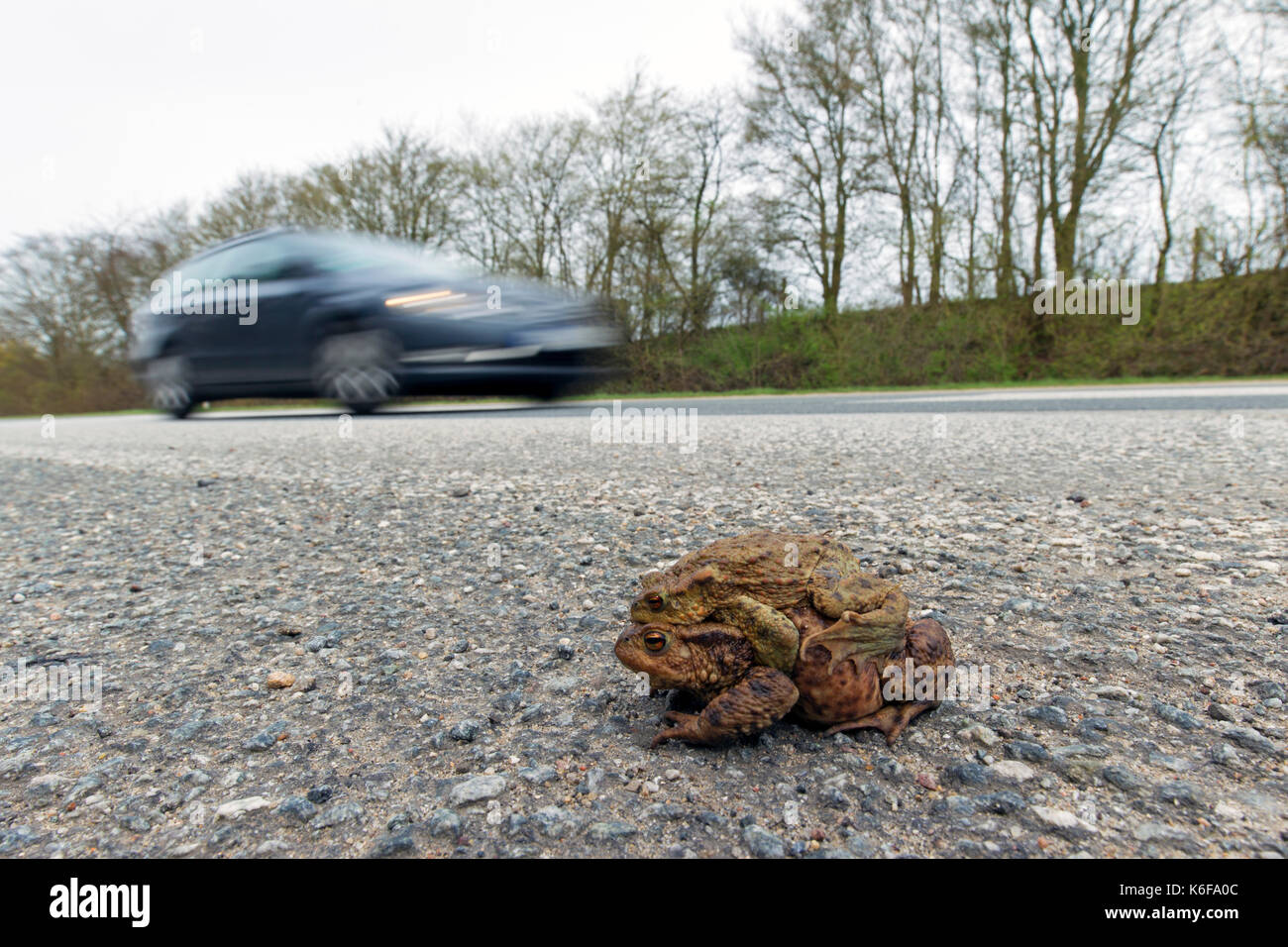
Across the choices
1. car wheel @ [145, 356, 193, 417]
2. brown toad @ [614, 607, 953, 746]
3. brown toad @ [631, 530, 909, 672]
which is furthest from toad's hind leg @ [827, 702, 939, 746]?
car wheel @ [145, 356, 193, 417]

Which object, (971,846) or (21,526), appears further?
(21,526)

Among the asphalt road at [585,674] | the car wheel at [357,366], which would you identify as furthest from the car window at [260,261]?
the asphalt road at [585,674]

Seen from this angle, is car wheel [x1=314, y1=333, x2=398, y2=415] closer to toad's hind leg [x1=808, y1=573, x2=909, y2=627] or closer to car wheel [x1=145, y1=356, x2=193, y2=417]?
car wheel [x1=145, y1=356, x2=193, y2=417]

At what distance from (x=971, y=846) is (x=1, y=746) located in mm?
1963

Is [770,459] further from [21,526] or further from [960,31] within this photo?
[960,31]

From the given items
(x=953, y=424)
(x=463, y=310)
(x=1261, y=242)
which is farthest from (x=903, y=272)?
(x=463, y=310)

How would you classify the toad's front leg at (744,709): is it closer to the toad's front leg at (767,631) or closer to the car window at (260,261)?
the toad's front leg at (767,631)

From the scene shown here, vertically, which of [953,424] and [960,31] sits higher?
[960,31]

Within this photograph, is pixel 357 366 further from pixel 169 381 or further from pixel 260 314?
pixel 169 381

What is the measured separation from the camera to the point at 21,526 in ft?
11.4

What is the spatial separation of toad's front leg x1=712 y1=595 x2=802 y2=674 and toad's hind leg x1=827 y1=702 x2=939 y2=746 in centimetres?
19

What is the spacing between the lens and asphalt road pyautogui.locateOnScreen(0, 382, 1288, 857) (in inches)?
47.1

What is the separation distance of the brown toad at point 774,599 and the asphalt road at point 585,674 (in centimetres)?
21

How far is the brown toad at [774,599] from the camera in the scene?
1.42 meters
